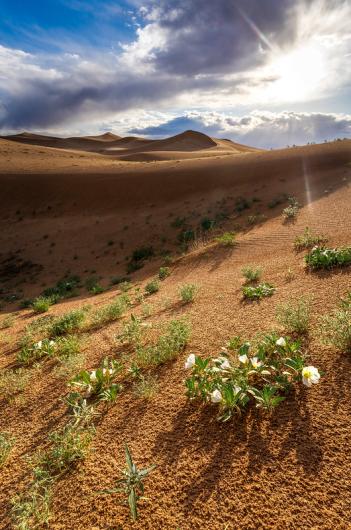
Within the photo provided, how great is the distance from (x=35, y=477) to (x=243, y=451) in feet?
5.66

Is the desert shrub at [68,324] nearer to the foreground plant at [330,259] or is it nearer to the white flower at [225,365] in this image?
the white flower at [225,365]

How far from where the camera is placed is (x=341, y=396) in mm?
2514

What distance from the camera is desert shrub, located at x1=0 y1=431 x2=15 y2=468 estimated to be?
2696 millimetres

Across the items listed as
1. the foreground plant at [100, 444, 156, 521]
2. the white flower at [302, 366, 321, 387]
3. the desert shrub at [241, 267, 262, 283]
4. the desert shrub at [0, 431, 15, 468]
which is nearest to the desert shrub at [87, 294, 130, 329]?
the desert shrub at [241, 267, 262, 283]

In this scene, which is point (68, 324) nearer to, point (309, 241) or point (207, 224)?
point (309, 241)

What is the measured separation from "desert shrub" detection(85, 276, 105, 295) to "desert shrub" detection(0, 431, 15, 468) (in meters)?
6.50

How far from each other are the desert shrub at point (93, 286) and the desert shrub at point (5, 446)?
6.50 meters

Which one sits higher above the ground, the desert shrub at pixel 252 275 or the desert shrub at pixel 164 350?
the desert shrub at pixel 252 275

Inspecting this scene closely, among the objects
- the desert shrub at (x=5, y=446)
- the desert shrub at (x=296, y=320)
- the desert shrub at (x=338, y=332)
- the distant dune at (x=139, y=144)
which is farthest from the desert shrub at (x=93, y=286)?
the distant dune at (x=139, y=144)

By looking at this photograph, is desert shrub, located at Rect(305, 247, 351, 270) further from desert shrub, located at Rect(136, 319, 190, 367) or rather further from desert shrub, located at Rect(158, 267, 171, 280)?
desert shrub, located at Rect(158, 267, 171, 280)

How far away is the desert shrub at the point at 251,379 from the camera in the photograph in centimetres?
252

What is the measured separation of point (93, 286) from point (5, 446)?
7.67 meters

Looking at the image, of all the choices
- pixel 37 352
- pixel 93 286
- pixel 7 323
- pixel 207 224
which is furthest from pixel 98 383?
pixel 207 224

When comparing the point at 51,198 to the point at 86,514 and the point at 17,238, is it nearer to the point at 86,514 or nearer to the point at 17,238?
the point at 17,238
